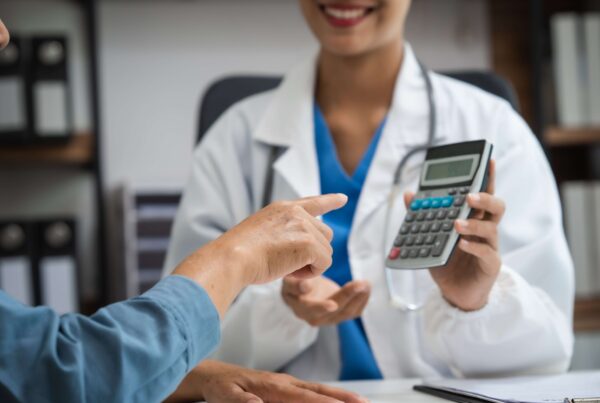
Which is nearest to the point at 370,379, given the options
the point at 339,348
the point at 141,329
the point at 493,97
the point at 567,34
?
the point at 339,348

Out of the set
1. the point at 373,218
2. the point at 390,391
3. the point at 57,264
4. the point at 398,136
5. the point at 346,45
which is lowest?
the point at 57,264

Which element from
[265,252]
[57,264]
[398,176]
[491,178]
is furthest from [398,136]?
[57,264]

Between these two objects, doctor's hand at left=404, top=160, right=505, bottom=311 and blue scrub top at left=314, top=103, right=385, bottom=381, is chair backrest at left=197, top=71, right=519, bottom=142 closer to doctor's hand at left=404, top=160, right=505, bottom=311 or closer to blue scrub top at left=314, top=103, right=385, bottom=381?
blue scrub top at left=314, top=103, right=385, bottom=381

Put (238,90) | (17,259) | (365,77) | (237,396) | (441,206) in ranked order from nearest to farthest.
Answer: (237,396) → (441,206) → (365,77) → (238,90) → (17,259)

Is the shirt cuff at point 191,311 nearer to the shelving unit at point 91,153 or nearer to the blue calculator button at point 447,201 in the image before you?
the blue calculator button at point 447,201

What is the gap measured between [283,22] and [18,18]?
0.68 metres

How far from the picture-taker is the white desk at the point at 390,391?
0.83m

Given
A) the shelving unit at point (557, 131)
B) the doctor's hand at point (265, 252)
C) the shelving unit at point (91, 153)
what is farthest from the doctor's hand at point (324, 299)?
the shelving unit at point (557, 131)

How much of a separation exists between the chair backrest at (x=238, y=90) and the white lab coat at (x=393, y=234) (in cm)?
8

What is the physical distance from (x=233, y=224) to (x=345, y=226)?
0.52ft

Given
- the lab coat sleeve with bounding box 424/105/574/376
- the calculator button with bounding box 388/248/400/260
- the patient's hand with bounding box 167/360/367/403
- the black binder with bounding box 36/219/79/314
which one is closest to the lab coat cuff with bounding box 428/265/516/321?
the lab coat sleeve with bounding box 424/105/574/376

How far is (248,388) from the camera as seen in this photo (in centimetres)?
85

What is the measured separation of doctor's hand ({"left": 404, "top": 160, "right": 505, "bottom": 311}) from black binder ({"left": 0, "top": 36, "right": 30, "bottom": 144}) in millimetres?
1246

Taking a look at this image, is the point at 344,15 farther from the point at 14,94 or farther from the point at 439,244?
the point at 14,94
